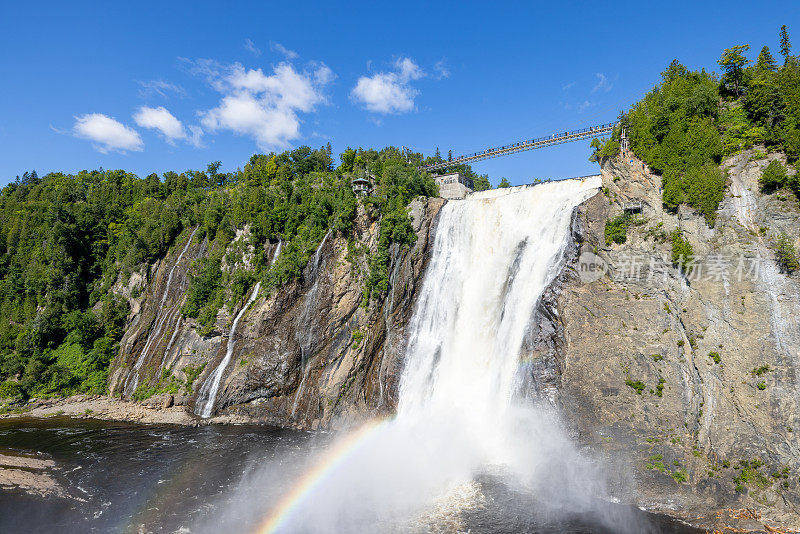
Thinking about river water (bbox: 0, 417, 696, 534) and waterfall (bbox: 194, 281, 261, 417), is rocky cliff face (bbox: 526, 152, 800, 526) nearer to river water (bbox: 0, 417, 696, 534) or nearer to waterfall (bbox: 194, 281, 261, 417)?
river water (bbox: 0, 417, 696, 534)

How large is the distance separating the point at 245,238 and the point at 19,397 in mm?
28138

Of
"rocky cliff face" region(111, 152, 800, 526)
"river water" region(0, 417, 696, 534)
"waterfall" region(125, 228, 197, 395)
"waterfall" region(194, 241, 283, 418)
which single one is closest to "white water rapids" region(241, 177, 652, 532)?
"river water" region(0, 417, 696, 534)

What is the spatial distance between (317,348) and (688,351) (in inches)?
1083

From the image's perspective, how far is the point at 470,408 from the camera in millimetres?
30328

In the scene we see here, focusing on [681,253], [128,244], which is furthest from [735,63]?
[128,244]

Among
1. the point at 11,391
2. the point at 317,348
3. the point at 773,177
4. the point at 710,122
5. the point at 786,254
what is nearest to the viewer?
the point at 786,254

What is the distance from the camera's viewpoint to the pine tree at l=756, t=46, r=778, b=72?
26953 mm

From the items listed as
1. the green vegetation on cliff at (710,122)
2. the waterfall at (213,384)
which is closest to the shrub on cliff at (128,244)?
the waterfall at (213,384)

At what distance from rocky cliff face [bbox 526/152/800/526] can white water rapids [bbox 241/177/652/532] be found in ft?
6.28

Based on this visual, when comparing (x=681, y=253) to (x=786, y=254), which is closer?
(x=786, y=254)

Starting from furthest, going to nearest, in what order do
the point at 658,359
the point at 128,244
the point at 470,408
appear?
1. the point at 128,244
2. the point at 470,408
3. the point at 658,359

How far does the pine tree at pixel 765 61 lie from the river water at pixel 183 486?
2748 cm

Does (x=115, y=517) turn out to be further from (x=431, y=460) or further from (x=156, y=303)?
(x=156, y=303)

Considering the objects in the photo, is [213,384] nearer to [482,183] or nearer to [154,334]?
[154,334]
